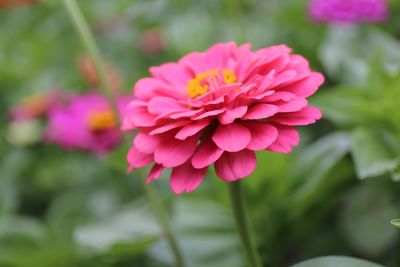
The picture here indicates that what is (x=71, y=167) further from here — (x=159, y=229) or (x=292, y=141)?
(x=292, y=141)

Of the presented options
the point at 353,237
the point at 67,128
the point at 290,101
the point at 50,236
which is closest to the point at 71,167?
the point at 67,128

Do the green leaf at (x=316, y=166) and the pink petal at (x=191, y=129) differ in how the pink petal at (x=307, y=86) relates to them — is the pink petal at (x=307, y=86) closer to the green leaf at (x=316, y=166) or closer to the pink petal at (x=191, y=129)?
the pink petal at (x=191, y=129)

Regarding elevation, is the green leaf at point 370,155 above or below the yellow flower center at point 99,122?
below

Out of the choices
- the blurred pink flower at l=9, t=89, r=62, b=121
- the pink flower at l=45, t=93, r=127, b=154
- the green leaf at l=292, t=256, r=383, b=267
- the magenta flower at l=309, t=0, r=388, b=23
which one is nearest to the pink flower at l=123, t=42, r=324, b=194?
the green leaf at l=292, t=256, r=383, b=267

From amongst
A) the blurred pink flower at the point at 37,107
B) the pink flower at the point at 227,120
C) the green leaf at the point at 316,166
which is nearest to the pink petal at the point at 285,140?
the pink flower at the point at 227,120

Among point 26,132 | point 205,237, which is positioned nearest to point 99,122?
point 26,132

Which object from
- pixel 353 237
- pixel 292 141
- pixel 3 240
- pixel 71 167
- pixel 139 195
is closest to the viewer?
pixel 292 141
